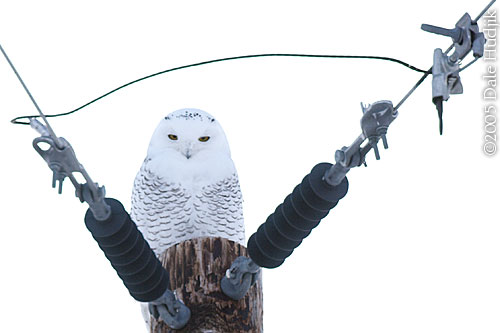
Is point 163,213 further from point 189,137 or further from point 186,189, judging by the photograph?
point 189,137

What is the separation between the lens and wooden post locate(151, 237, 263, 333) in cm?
581

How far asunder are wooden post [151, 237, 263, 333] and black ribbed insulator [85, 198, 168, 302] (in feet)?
1.13

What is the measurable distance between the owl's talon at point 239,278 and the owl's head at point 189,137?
1.12m

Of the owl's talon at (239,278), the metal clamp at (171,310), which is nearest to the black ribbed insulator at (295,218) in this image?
the owl's talon at (239,278)

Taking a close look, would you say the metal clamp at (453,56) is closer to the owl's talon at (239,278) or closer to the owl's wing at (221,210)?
the owl's talon at (239,278)

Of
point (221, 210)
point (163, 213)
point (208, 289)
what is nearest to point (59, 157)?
point (208, 289)

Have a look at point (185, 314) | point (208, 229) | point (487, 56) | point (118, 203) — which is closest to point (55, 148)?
point (118, 203)

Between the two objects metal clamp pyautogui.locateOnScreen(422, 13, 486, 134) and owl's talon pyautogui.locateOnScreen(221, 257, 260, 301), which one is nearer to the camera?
metal clamp pyautogui.locateOnScreen(422, 13, 486, 134)

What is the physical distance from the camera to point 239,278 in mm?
5859

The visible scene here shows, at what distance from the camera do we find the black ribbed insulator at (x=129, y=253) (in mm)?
5203

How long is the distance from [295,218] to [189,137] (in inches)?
62.9

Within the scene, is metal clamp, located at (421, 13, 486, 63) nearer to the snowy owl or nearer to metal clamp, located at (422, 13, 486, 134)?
metal clamp, located at (422, 13, 486, 134)

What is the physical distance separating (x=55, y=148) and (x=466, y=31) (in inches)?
76.9

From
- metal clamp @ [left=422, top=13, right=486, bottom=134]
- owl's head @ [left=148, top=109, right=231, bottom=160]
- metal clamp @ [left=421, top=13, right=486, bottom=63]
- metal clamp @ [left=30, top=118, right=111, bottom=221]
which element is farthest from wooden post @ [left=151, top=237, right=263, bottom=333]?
metal clamp @ [left=421, top=13, right=486, bottom=63]
